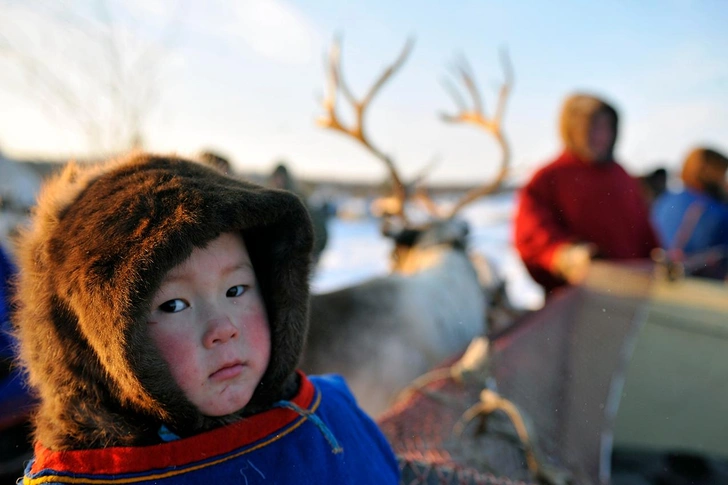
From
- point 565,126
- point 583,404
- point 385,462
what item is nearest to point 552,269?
point 565,126

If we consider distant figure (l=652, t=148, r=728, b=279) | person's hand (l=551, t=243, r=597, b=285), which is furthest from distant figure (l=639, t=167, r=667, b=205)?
person's hand (l=551, t=243, r=597, b=285)

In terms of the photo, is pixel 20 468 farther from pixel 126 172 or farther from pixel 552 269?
pixel 552 269

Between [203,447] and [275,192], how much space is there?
0.39m

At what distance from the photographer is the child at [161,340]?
2.10 ft

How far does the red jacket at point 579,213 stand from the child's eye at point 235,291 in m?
2.74

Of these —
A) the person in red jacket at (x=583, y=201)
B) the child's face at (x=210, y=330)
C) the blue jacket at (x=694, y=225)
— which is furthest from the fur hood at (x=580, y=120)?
the child's face at (x=210, y=330)

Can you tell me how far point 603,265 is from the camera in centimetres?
250

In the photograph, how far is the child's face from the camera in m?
Answer: 0.67

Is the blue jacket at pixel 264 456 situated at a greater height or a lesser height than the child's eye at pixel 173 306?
lesser

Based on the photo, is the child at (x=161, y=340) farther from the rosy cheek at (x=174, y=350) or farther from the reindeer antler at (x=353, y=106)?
the reindeer antler at (x=353, y=106)

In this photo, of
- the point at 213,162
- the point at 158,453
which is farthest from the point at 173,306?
the point at 213,162

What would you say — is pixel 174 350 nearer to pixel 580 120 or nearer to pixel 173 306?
pixel 173 306

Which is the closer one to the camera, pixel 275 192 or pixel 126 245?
pixel 126 245

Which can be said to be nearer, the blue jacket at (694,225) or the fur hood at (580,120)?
the fur hood at (580,120)
